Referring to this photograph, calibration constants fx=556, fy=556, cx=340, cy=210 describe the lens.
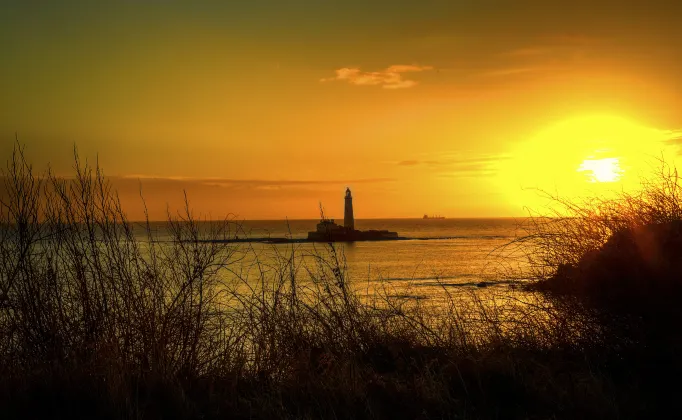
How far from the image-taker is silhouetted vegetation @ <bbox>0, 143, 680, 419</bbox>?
17.1ft

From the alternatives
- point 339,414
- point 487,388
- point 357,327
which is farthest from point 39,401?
point 487,388

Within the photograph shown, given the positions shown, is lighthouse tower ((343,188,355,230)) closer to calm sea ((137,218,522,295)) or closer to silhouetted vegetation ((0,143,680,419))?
calm sea ((137,218,522,295))

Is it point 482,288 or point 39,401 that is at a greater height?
point 39,401

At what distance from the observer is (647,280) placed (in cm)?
628

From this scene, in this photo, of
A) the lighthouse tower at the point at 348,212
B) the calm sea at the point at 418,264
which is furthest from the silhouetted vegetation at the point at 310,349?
the lighthouse tower at the point at 348,212

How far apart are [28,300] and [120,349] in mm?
1459

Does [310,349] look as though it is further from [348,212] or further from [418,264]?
[348,212]

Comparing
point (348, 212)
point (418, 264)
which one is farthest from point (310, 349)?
point (348, 212)

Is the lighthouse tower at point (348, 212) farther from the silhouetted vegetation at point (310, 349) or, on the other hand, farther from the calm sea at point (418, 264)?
the silhouetted vegetation at point (310, 349)

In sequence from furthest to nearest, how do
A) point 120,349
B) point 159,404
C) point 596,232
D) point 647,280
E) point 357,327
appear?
point 596,232, point 357,327, point 120,349, point 647,280, point 159,404

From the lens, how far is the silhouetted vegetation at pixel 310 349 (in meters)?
5.21

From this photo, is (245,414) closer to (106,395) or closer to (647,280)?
(106,395)


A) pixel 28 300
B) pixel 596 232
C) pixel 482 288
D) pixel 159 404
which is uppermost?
pixel 596 232

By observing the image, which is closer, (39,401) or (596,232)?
(39,401)
